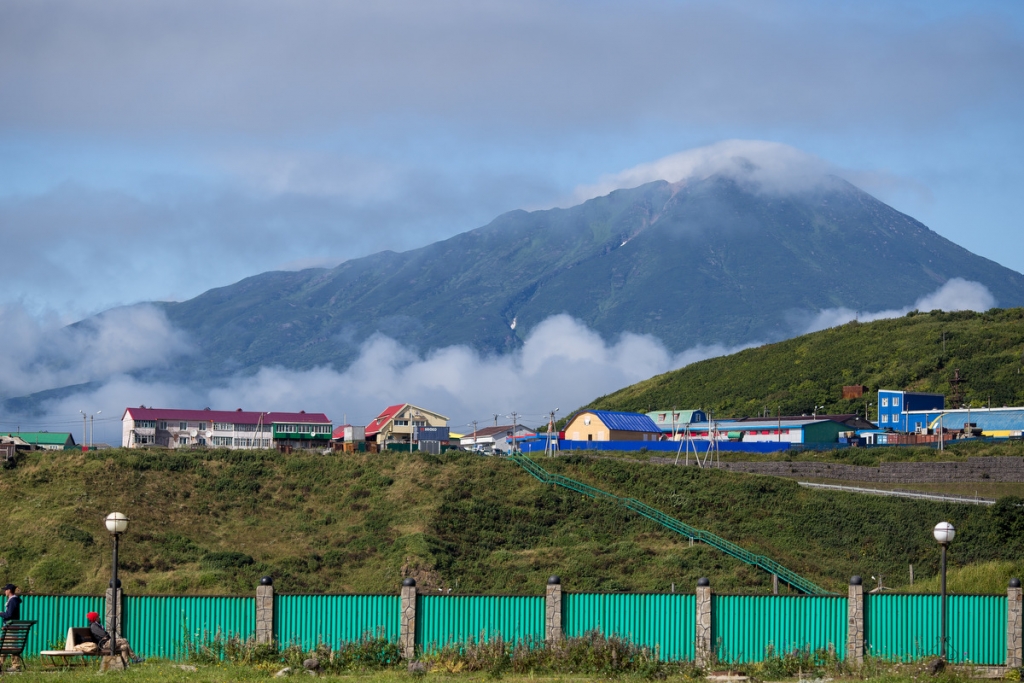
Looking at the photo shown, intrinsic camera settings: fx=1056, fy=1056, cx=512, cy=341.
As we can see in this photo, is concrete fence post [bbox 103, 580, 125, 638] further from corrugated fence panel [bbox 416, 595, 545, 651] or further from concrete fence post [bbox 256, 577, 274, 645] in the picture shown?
corrugated fence panel [bbox 416, 595, 545, 651]

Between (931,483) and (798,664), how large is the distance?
46277 millimetres

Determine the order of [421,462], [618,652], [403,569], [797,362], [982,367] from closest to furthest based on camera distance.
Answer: [618,652] → [403,569] → [421,462] → [982,367] → [797,362]

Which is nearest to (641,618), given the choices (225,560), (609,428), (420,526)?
(225,560)

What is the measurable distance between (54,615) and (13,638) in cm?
267

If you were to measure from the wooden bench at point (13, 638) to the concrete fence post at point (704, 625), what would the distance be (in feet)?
46.3

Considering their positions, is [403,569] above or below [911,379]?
below

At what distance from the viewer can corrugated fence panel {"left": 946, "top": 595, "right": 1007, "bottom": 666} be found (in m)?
23.4

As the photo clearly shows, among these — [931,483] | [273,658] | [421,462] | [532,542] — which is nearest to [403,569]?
[532,542]

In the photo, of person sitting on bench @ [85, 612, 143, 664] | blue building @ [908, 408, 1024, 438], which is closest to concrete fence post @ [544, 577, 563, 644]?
person sitting on bench @ [85, 612, 143, 664]

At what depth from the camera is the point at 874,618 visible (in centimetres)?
2372

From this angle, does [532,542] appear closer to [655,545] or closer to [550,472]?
[655,545]

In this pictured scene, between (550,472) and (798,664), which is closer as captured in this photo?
(798,664)

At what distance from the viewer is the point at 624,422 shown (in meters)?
102

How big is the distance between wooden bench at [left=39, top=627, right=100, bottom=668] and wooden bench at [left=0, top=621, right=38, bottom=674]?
47 centimetres
